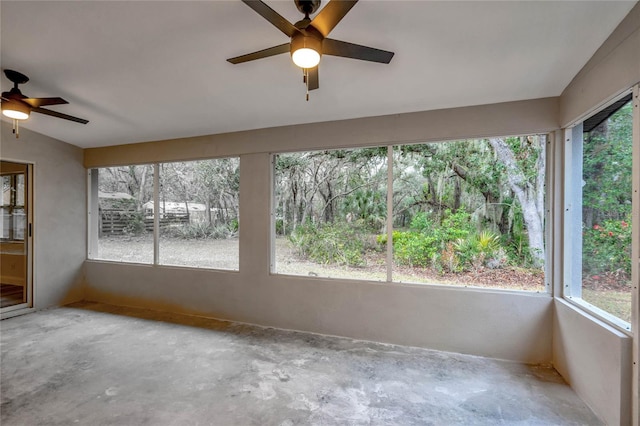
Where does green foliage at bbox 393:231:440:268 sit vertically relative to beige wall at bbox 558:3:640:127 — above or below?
below

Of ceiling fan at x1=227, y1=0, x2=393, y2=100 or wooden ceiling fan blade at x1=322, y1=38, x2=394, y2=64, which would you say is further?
wooden ceiling fan blade at x1=322, y1=38, x2=394, y2=64

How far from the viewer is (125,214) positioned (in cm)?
486

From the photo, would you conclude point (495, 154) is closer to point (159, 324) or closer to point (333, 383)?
point (333, 383)

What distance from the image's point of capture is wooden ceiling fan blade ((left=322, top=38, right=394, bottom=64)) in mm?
1796

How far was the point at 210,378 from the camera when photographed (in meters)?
A: 2.61

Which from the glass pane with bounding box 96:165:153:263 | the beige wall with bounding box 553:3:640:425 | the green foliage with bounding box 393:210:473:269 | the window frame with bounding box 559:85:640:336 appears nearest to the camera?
the beige wall with bounding box 553:3:640:425

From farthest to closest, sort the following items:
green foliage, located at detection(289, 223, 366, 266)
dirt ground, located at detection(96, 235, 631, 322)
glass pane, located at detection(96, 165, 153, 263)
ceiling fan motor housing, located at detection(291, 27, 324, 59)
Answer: glass pane, located at detection(96, 165, 153, 263), green foliage, located at detection(289, 223, 366, 266), dirt ground, located at detection(96, 235, 631, 322), ceiling fan motor housing, located at detection(291, 27, 324, 59)

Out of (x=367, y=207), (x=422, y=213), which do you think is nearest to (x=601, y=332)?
(x=422, y=213)

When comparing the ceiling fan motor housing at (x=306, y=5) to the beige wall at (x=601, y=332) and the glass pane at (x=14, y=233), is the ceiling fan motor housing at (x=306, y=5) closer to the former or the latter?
the beige wall at (x=601, y=332)

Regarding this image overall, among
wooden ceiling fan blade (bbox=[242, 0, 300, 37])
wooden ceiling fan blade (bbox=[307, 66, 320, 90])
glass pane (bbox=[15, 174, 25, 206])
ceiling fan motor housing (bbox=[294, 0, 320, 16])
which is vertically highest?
ceiling fan motor housing (bbox=[294, 0, 320, 16])

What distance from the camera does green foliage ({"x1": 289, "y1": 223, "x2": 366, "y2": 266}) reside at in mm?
3617

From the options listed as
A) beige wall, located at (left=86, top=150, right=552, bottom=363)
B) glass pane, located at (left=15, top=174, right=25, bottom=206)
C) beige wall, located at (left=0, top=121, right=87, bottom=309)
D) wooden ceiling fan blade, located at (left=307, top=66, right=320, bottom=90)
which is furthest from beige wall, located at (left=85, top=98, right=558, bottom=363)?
wooden ceiling fan blade, located at (left=307, top=66, right=320, bottom=90)

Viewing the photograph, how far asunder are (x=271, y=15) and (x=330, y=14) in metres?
0.31

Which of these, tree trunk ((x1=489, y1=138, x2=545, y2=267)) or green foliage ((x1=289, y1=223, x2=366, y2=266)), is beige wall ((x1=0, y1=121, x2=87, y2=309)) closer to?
green foliage ((x1=289, y1=223, x2=366, y2=266))
